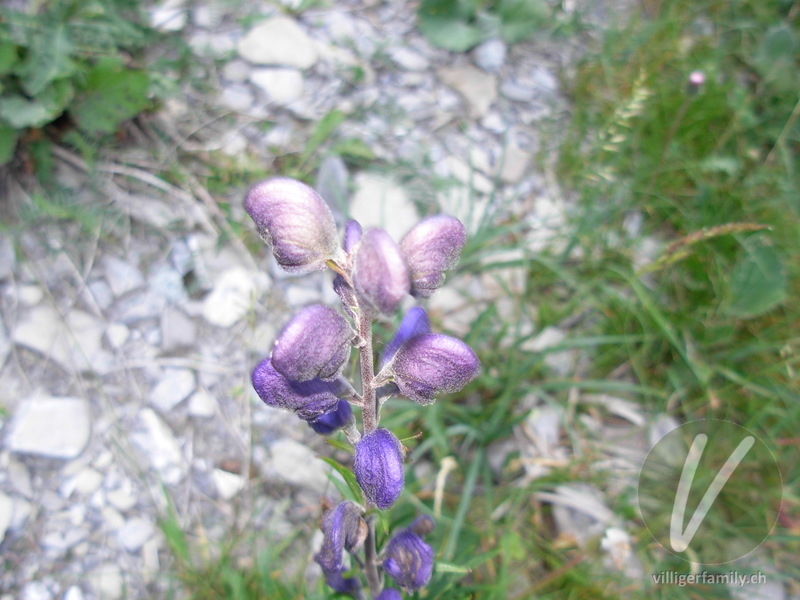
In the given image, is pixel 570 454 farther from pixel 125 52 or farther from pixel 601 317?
pixel 125 52

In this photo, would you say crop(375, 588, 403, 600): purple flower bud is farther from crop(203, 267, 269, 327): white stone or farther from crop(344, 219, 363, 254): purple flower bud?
crop(203, 267, 269, 327): white stone

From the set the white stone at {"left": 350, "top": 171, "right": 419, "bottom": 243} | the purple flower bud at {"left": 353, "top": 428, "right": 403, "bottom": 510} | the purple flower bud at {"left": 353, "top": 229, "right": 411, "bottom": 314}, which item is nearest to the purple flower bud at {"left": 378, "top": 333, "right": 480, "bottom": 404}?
the purple flower bud at {"left": 353, "top": 428, "right": 403, "bottom": 510}

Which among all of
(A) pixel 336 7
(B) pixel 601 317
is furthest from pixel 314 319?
(A) pixel 336 7

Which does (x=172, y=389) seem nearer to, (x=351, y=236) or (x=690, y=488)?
(x=351, y=236)

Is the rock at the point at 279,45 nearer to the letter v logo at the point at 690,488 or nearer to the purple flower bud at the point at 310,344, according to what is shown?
the purple flower bud at the point at 310,344

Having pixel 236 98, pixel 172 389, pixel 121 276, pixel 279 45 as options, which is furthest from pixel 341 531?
pixel 279 45
